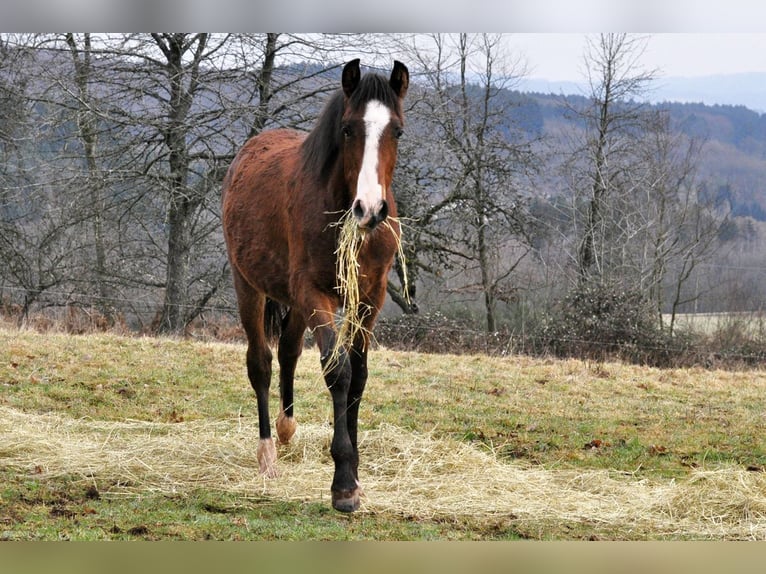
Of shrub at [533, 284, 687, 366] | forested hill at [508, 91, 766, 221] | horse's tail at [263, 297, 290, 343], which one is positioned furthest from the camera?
forested hill at [508, 91, 766, 221]

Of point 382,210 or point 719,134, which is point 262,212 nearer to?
point 382,210

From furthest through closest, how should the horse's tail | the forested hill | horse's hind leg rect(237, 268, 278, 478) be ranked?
the forested hill < the horse's tail < horse's hind leg rect(237, 268, 278, 478)

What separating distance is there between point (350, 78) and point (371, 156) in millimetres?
602

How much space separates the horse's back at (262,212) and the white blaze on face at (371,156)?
1.01m

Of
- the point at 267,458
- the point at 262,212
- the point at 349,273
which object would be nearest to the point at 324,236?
the point at 349,273

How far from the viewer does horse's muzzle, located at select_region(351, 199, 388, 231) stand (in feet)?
13.0

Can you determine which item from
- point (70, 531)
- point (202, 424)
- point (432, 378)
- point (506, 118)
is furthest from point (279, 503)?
point (506, 118)

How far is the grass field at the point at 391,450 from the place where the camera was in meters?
4.55

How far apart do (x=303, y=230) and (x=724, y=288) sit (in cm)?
1713

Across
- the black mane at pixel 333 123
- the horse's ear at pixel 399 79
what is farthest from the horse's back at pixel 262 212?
the horse's ear at pixel 399 79

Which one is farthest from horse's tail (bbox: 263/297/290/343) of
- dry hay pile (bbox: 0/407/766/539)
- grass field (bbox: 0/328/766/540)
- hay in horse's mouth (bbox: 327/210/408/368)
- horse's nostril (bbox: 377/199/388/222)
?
horse's nostril (bbox: 377/199/388/222)

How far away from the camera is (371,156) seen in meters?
4.11

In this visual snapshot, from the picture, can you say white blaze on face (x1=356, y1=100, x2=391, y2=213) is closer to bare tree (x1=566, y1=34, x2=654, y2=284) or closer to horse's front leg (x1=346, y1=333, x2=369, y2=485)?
horse's front leg (x1=346, y1=333, x2=369, y2=485)
